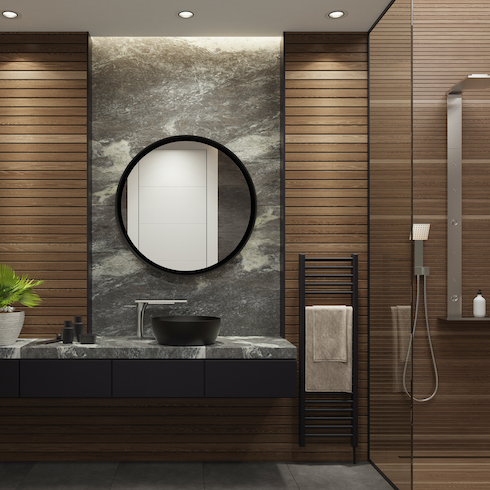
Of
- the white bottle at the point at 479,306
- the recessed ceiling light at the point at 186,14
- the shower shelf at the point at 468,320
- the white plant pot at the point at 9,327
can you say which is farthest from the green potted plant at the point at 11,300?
the white bottle at the point at 479,306

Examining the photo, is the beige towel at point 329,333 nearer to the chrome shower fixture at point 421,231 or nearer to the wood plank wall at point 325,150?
the wood plank wall at point 325,150

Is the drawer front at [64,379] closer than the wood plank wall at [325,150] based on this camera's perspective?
Yes

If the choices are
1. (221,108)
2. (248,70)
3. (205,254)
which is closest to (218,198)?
(205,254)

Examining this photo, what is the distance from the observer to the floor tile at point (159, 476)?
3.14m

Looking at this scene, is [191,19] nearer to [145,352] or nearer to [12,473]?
[145,352]

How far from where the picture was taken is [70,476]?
3283 mm

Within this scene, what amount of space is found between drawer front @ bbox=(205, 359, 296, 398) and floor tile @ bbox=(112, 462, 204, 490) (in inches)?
24.3

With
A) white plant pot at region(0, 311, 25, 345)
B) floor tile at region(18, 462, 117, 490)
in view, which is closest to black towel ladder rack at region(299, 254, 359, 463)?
floor tile at region(18, 462, 117, 490)

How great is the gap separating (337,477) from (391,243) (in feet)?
5.18

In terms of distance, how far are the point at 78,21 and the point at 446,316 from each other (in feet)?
10.9

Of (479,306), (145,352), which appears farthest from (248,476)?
(479,306)

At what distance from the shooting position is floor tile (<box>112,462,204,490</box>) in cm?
314

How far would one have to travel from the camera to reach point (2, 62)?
3.59 meters

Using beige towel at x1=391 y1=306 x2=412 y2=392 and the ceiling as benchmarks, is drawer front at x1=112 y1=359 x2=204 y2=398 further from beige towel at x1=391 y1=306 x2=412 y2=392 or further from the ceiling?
the ceiling
